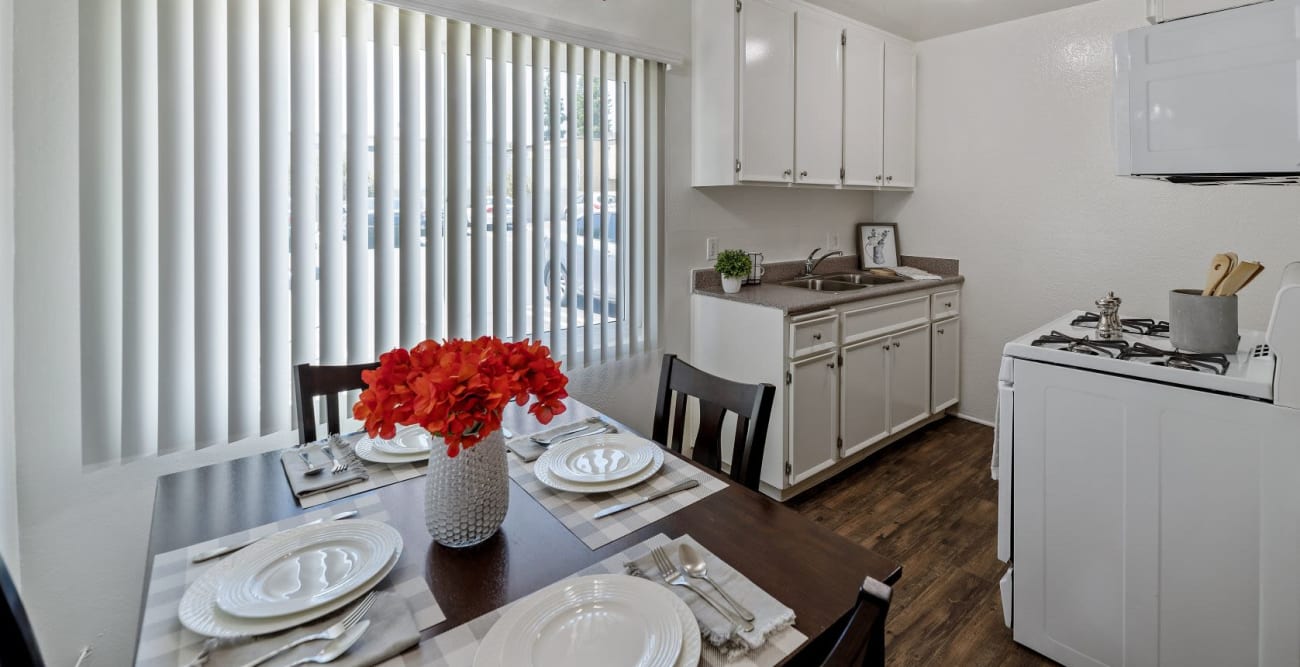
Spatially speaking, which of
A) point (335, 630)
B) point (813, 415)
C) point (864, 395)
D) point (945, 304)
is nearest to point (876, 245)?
point (945, 304)

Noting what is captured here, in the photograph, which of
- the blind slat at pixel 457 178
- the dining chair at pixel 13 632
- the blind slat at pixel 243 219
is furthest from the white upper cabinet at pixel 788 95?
the dining chair at pixel 13 632

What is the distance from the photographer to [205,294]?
1.70 m

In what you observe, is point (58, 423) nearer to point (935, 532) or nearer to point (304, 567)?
point (304, 567)

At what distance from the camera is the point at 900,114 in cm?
357

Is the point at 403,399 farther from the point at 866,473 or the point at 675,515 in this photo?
the point at 866,473

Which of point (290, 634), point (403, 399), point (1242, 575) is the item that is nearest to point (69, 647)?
point (290, 634)

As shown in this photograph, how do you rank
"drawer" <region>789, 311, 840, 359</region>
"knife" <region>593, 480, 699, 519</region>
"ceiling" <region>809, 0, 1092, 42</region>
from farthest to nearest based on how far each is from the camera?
"ceiling" <region>809, 0, 1092, 42</region> < "drawer" <region>789, 311, 840, 359</region> < "knife" <region>593, 480, 699, 519</region>

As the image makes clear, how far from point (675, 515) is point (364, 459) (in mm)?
733

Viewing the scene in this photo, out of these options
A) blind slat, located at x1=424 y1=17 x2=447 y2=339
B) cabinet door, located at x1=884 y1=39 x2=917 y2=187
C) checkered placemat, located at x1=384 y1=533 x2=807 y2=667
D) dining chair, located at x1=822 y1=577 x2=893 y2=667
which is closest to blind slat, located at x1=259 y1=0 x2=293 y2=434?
blind slat, located at x1=424 y1=17 x2=447 y2=339

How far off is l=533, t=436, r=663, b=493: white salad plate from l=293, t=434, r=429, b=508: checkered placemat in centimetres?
24

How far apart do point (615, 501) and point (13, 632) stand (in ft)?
2.71

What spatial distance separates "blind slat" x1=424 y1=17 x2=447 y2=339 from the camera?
2.02 m

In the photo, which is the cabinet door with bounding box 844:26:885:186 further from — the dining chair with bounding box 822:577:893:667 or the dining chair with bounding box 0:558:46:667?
the dining chair with bounding box 0:558:46:667

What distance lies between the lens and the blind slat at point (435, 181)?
202 centimetres
